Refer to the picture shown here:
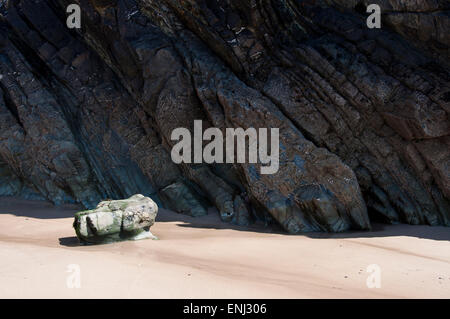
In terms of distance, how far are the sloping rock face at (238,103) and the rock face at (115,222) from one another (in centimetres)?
259

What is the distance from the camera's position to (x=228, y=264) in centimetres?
470

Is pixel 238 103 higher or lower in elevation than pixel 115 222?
higher

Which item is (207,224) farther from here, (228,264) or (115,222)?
(228,264)

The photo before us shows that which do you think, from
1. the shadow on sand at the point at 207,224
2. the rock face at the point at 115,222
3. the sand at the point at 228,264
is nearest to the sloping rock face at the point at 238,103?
the shadow on sand at the point at 207,224

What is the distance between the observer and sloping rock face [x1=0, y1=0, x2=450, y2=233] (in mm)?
7562

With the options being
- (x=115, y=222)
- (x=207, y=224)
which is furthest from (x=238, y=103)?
(x=115, y=222)

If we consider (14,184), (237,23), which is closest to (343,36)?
(237,23)

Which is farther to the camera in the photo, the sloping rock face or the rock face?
the sloping rock face

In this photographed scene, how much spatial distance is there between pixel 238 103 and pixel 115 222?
12.7 feet

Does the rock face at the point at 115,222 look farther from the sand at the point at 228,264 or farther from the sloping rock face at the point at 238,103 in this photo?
the sloping rock face at the point at 238,103

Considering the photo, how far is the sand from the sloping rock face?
43.1 inches

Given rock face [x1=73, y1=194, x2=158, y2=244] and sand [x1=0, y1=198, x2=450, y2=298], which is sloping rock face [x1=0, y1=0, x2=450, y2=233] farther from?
rock face [x1=73, y1=194, x2=158, y2=244]

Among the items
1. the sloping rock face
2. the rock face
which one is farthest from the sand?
the sloping rock face
